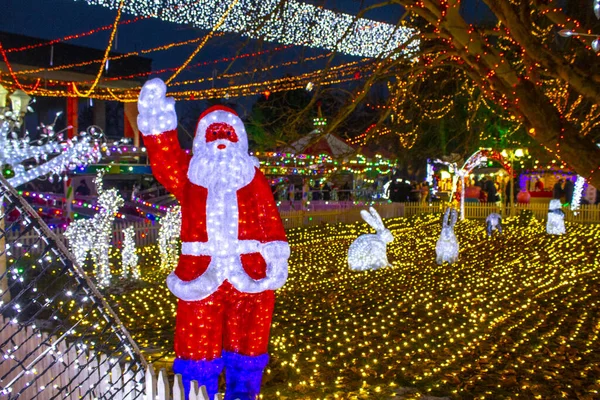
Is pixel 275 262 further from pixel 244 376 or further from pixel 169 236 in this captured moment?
pixel 169 236

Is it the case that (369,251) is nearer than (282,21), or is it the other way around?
(282,21)

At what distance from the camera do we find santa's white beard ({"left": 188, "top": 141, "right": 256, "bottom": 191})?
4230 mm

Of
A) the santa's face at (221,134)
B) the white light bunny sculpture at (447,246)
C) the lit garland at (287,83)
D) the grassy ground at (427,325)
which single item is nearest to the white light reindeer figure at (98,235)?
the grassy ground at (427,325)

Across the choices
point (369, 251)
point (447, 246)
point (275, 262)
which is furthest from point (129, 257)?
point (275, 262)

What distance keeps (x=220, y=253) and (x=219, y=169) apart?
60 cm

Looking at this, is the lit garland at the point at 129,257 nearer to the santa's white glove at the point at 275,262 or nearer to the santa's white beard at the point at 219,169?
the santa's white beard at the point at 219,169

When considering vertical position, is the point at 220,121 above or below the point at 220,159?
above

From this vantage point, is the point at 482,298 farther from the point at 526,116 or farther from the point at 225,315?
the point at 225,315

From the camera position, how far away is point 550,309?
7.61m

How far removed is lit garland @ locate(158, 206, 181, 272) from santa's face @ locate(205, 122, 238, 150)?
620 centimetres

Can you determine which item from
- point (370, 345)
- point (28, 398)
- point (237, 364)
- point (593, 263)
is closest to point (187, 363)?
point (237, 364)

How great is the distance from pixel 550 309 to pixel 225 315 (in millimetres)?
5091

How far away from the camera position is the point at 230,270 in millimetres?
4074

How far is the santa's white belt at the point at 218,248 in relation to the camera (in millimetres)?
4094
